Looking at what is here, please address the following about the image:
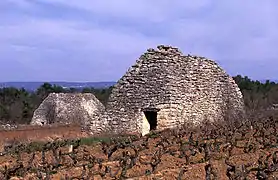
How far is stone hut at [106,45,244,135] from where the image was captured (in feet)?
59.9

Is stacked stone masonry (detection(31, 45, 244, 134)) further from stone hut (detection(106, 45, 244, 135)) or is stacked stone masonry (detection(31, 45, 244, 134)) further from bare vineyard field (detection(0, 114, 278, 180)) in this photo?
bare vineyard field (detection(0, 114, 278, 180))

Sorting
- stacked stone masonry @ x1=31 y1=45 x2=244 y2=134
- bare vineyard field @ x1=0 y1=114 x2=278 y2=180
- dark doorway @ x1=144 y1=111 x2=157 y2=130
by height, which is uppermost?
stacked stone masonry @ x1=31 y1=45 x2=244 y2=134

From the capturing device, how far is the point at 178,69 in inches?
746

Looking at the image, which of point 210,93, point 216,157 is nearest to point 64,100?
point 210,93

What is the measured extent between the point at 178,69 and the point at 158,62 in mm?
767

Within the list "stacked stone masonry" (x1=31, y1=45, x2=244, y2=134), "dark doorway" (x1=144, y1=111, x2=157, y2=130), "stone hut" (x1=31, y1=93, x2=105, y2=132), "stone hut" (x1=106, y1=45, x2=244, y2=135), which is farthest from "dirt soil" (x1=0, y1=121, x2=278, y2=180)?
"stone hut" (x1=31, y1=93, x2=105, y2=132)

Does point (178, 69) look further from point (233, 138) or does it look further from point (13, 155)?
point (13, 155)

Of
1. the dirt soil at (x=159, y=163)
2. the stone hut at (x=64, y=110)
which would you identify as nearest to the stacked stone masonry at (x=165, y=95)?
the dirt soil at (x=159, y=163)

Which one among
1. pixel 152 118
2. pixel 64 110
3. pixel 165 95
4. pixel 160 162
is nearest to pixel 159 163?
pixel 160 162

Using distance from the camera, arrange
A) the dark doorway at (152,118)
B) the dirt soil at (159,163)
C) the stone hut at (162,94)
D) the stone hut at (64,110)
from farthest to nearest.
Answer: the stone hut at (64,110) → the dark doorway at (152,118) → the stone hut at (162,94) → the dirt soil at (159,163)

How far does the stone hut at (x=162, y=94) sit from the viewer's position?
1827 cm

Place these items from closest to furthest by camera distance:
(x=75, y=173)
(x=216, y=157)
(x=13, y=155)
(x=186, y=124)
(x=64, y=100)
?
(x=75, y=173) < (x=216, y=157) < (x=13, y=155) < (x=186, y=124) < (x=64, y=100)

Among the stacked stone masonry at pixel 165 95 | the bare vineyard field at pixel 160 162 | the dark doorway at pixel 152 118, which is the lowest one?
the bare vineyard field at pixel 160 162

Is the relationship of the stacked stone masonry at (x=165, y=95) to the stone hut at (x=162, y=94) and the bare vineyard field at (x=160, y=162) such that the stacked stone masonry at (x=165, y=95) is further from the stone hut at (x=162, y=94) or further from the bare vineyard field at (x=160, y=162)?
the bare vineyard field at (x=160, y=162)
